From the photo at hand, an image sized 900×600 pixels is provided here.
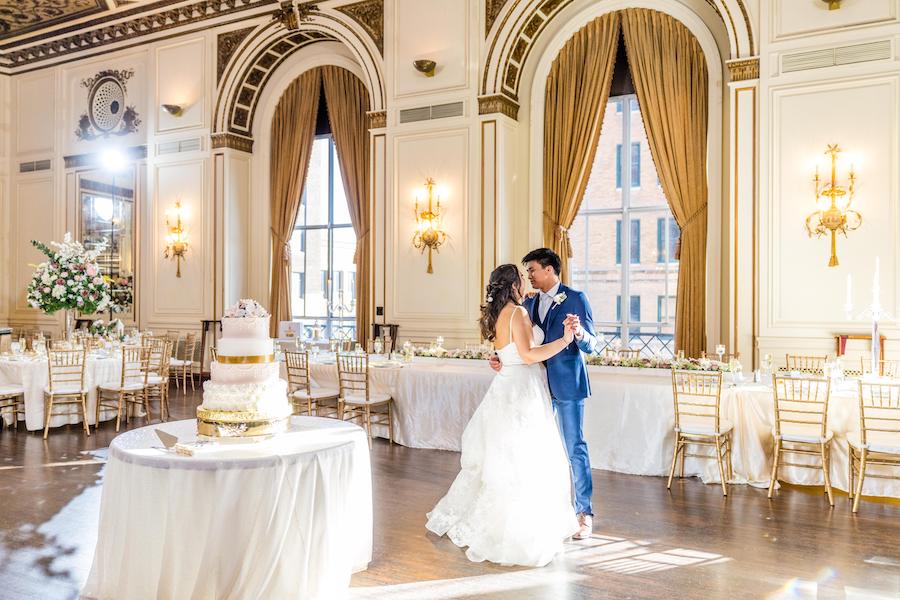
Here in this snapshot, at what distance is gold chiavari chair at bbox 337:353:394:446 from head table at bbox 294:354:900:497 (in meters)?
0.11

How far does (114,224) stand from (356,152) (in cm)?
490

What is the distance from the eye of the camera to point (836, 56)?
283 inches

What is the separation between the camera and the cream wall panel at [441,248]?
911cm

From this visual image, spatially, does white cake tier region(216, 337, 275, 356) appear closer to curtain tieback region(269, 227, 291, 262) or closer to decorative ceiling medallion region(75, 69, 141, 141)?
curtain tieback region(269, 227, 291, 262)

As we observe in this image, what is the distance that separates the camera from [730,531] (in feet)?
14.3

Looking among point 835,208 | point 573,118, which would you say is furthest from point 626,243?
point 835,208

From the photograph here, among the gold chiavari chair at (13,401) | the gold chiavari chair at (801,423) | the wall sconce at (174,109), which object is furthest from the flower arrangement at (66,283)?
the gold chiavari chair at (801,423)

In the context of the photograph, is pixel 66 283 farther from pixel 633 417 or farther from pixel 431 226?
pixel 633 417

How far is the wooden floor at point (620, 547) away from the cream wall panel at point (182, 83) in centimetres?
710

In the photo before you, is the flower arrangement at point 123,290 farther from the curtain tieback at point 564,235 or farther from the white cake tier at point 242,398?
the white cake tier at point 242,398

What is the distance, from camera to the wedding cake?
10.7 feet

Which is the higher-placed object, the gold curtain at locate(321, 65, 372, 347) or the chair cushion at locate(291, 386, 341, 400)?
the gold curtain at locate(321, 65, 372, 347)

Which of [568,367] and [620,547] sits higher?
[568,367]

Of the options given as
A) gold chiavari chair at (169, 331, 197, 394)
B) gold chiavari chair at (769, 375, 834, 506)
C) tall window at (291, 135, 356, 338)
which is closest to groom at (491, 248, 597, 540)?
gold chiavari chair at (769, 375, 834, 506)
